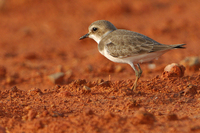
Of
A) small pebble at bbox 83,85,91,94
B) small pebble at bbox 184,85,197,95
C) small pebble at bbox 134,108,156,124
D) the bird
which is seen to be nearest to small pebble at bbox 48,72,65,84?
the bird

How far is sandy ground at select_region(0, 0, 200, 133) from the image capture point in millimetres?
4273

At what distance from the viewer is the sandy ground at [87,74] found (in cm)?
427

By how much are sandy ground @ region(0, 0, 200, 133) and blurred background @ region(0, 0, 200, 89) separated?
0.03m

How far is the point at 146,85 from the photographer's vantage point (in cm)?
609

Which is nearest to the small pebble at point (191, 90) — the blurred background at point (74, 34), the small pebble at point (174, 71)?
the small pebble at point (174, 71)

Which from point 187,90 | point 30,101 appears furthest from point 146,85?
point 30,101

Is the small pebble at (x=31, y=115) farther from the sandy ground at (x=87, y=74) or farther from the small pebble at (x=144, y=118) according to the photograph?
the small pebble at (x=144, y=118)

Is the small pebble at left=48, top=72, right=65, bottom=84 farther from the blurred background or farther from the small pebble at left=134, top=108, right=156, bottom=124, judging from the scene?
the small pebble at left=134, top=108, right=156, bottom=124

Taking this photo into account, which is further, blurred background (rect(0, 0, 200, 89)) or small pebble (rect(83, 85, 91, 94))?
blurred background (rect(0, 0, 200, 89))

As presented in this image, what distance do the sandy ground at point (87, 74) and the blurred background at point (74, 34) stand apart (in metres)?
0.03

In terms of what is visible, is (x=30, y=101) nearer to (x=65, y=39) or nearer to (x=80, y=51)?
(x=80, y=51)

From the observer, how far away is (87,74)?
9.25m

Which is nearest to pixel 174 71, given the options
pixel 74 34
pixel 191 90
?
pixel 191 90

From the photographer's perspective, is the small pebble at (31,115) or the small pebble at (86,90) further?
the small pebble at (86,90)
